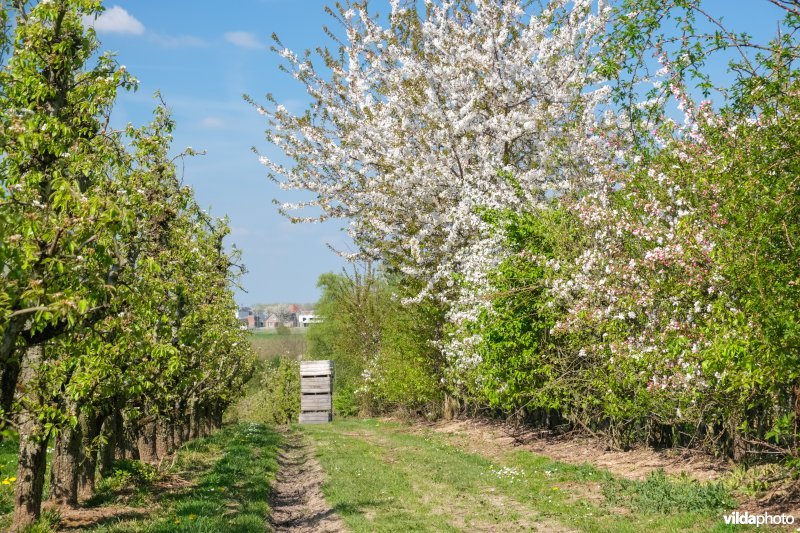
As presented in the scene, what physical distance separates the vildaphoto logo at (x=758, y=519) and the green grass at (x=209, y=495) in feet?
21.7

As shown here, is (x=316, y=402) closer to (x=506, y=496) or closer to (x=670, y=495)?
(x=506, y=496)

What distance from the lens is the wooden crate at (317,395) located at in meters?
44.0

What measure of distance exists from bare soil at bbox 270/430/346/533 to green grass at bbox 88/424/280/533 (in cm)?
31

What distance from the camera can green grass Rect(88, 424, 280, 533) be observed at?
10.2 meters

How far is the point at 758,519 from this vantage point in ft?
28.0

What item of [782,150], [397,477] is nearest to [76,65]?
[782,150]

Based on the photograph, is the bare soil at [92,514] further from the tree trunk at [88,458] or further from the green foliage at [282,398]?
the green foliage at [282,398]

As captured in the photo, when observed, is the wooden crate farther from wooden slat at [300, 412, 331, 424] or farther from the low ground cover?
the low ground cover

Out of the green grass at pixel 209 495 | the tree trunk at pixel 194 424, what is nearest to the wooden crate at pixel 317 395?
the tree trunk at pixel 194 424

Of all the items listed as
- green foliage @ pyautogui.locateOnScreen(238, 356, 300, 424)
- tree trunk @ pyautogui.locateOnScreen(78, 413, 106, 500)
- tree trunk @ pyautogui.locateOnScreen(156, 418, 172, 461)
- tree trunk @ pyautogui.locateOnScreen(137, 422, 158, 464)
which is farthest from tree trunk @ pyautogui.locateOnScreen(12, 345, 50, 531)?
green foliage @ pyautogui.locateOnScreen(238, 356, 300, 424)

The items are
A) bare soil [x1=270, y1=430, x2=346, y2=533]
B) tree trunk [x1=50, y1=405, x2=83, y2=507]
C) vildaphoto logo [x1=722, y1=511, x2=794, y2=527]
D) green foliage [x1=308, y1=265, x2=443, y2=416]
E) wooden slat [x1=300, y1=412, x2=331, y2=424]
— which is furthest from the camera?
wooden slat [x1=300, y1=412, x2=331, y2=424]

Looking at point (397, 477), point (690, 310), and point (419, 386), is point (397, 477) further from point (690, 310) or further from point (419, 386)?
point (419, 386)

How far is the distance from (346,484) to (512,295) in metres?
5.80

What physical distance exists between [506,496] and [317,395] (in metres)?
32.7
